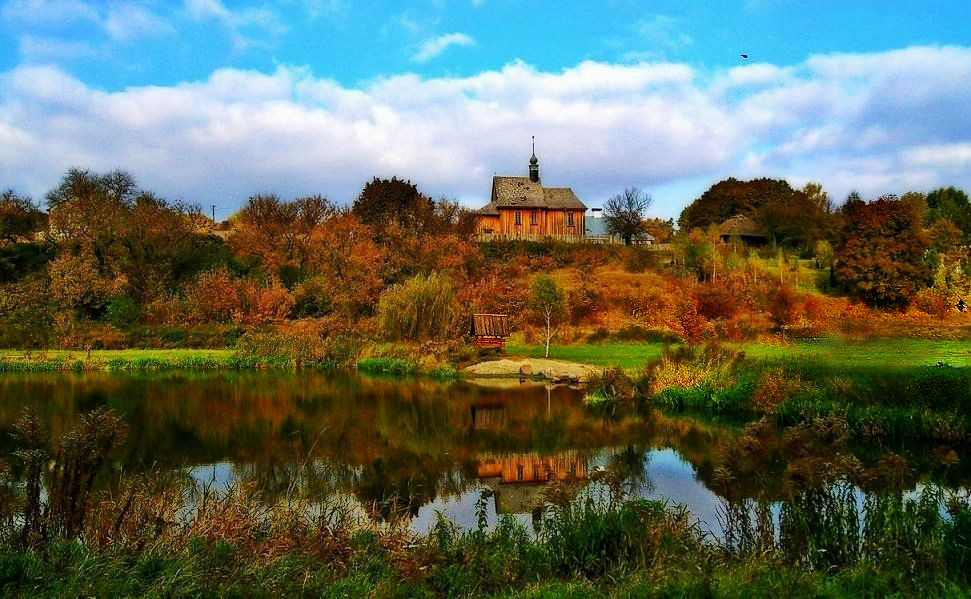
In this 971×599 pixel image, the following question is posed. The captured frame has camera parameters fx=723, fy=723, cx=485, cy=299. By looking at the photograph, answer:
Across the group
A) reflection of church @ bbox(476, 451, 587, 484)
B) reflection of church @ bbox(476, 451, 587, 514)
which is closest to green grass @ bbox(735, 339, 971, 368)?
reflection of church @ bbox(476, 451, 587, 484)

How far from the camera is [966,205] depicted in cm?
6894

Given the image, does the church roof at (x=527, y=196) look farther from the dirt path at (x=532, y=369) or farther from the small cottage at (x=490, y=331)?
the dirt path at (x=532, y=369)

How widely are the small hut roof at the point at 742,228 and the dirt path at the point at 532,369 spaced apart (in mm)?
39015

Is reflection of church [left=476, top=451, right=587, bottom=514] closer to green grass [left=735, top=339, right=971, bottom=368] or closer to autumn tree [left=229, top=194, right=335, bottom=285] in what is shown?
green grass [left=735, top=339, right=971, bottom=368]

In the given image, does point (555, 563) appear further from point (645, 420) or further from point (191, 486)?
point (645, 420)

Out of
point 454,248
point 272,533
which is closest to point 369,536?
point 272,533

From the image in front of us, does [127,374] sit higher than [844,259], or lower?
lower

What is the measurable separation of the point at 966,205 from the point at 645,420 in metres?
66.6

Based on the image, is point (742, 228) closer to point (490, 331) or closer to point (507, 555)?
point (490, 331)

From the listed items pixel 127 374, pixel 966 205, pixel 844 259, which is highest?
pixel 966 205

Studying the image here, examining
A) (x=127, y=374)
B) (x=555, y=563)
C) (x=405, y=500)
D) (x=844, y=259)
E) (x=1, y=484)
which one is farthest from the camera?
(x=844, y=259)

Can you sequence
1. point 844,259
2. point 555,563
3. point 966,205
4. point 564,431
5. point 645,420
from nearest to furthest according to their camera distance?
point 555,563, point 564,431, point 645,420, point 844,259, point 966,205

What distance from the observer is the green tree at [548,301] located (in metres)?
37.0

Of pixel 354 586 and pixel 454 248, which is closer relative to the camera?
pixel 354 586
